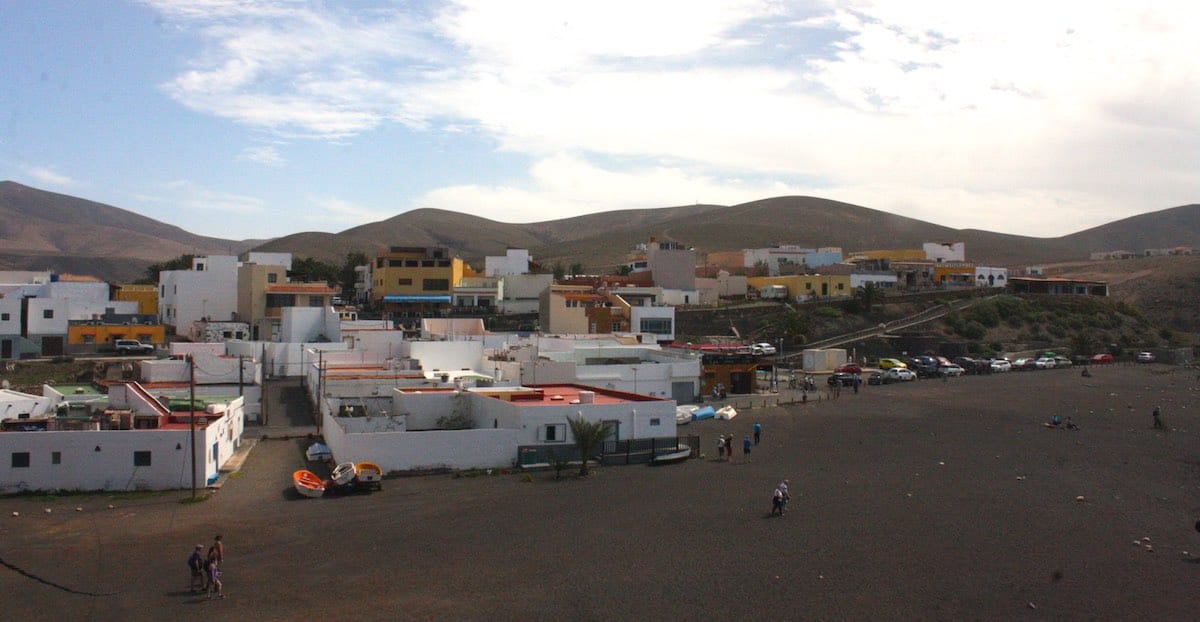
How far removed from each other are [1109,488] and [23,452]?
24503 millimetres

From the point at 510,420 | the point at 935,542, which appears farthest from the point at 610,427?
the point at 935,542

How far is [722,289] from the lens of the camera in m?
73.9

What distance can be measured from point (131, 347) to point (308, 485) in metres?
27.5

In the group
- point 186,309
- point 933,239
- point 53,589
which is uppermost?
point 933,239

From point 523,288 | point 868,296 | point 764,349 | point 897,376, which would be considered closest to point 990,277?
point 868,296

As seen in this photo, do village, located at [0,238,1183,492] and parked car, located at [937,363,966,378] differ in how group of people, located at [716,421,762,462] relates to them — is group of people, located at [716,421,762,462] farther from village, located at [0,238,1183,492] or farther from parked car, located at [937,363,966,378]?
parked car, located at [937,363,966,378]

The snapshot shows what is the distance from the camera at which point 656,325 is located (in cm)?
5406

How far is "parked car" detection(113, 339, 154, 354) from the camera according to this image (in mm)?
44469

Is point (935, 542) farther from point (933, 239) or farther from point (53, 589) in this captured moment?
point (933, 239)

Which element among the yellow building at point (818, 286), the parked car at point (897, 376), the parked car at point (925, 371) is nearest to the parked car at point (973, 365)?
the parked car at point (925, 371)

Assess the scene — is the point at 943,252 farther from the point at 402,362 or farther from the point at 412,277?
the point at 402,362

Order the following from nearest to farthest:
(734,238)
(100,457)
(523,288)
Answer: (100,457)
(523,288)
(734,238)

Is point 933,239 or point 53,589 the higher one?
point 933,239

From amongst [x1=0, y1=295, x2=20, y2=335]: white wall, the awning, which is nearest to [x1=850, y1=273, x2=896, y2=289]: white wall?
the awning
